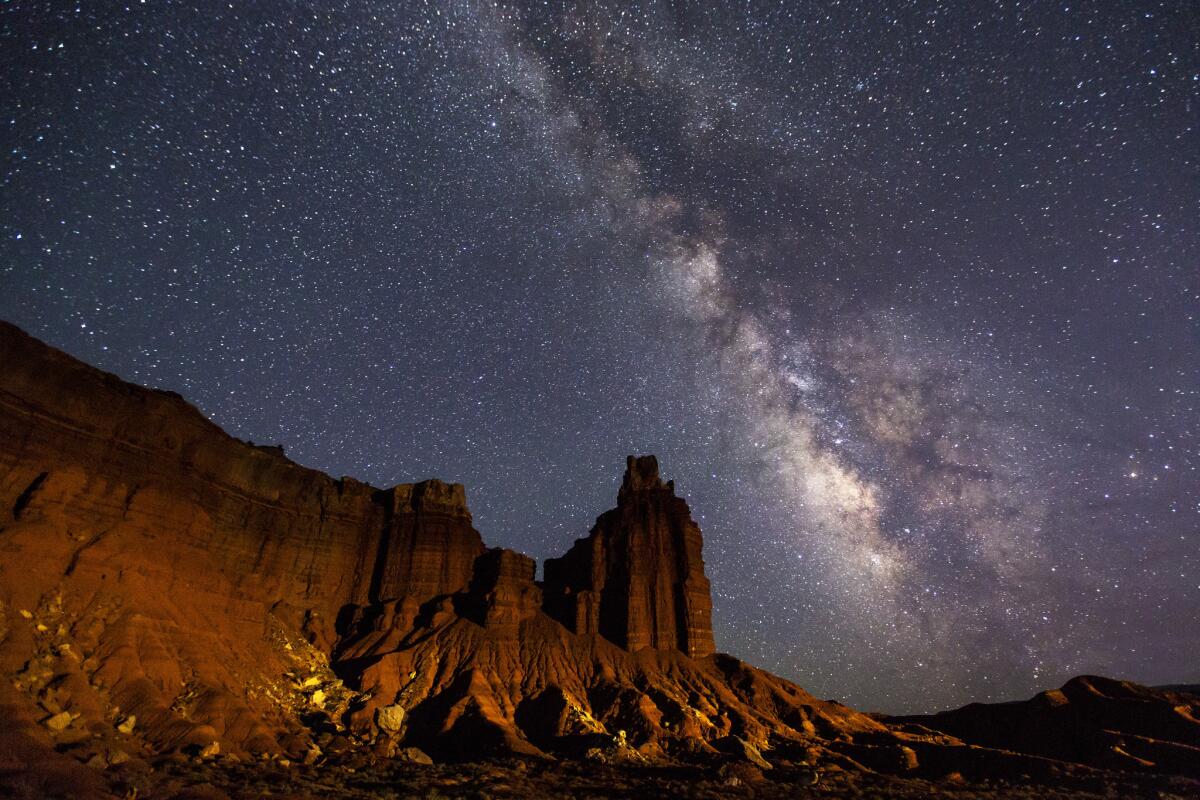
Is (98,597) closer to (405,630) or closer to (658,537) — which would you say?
(405,630)

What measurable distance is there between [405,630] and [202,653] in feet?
85.7

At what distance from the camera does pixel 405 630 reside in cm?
6462

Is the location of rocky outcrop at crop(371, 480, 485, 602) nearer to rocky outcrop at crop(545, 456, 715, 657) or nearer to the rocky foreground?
the rocky foreground

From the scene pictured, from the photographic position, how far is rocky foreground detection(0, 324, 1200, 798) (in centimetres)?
3155

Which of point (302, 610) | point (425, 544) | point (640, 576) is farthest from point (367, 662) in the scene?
point (640, 576)

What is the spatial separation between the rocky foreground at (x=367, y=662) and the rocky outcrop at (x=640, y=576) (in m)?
0.33

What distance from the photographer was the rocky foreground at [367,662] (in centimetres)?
3155

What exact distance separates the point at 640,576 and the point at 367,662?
118 feet

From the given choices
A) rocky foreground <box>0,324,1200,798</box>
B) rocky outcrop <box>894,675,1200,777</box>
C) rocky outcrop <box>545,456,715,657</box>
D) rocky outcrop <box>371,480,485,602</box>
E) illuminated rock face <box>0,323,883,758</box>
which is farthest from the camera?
rocky outcrop <box>545,456,715,657</box>

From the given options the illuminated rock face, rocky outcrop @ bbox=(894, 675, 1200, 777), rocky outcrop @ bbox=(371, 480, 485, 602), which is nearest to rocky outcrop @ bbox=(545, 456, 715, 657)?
the illuminated rock face

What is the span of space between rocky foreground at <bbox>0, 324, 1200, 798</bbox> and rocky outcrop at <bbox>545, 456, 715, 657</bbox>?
0.33m

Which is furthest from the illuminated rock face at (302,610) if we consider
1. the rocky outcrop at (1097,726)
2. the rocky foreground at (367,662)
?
the rocky outcrop at (1097,726)

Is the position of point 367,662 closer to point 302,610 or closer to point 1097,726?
point 302,610

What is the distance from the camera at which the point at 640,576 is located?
79312 mm
